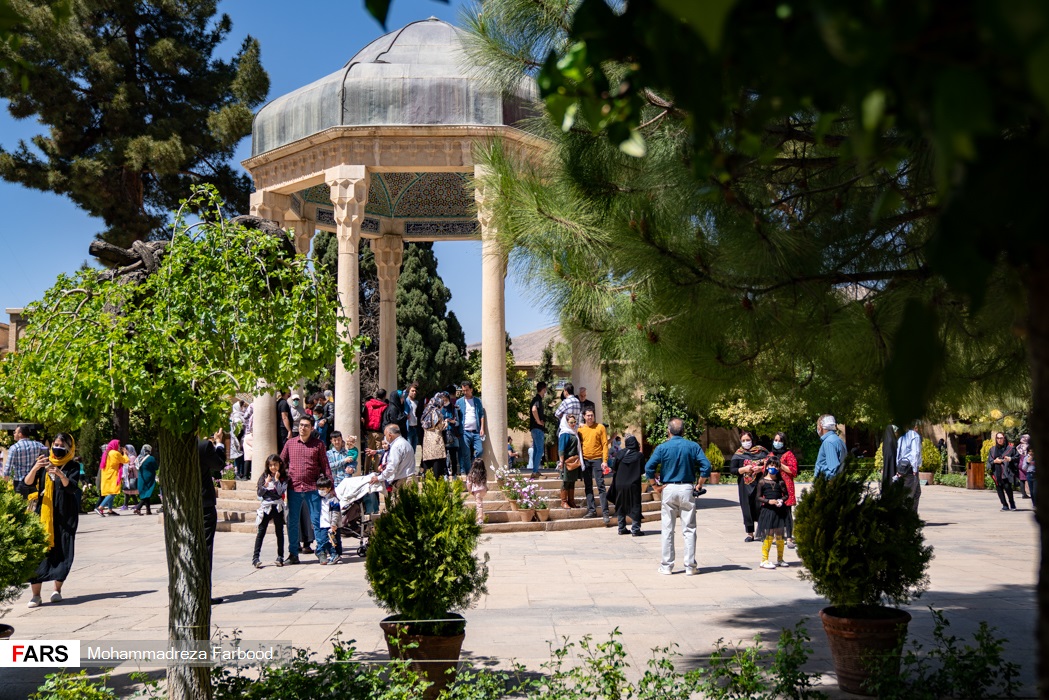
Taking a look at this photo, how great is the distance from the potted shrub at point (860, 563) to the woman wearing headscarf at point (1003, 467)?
13.6 meters

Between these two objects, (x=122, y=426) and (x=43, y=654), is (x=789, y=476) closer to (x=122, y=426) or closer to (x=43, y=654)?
(x=43, y=654)

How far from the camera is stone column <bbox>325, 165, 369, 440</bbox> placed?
1449cm

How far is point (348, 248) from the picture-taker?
49.0 ft

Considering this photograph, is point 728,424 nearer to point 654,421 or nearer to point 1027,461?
point 654,421

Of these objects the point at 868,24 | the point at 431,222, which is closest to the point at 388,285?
the point at 431,222

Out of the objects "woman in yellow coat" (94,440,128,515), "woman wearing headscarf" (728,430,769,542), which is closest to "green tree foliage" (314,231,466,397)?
"woman in yellow coat" (94,440,128,515)

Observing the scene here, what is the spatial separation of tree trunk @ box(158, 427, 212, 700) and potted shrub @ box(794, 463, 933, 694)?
342 cm

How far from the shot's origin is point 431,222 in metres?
19.9

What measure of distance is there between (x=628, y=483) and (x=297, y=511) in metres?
4.72

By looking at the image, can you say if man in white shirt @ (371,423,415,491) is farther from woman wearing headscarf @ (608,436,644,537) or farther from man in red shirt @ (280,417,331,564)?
woman wearing headscarf @ (608,436,644,537)

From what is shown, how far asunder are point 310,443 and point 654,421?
1958 cm

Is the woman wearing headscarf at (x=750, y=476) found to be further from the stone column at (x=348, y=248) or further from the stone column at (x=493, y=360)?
the stone column at (x=348, y=248)

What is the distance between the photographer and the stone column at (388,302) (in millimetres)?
18781

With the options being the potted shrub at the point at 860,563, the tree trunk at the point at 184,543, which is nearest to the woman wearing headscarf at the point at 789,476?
the potted shrub at the point at 860,563
